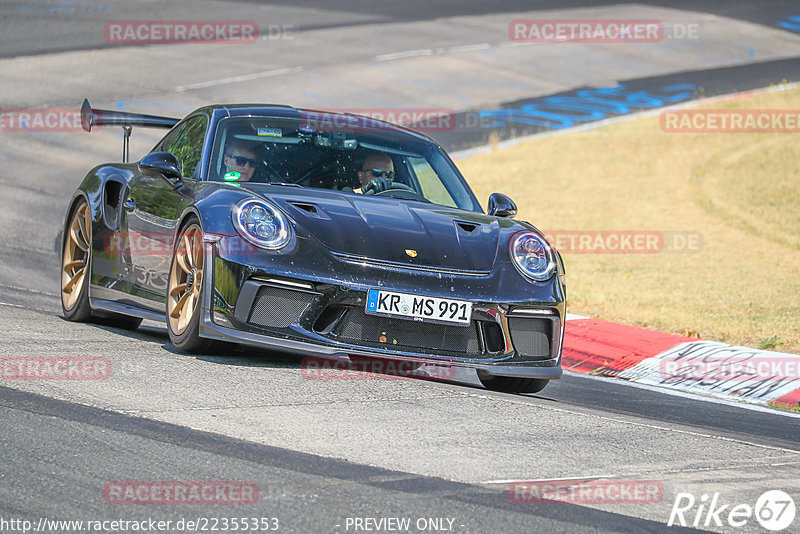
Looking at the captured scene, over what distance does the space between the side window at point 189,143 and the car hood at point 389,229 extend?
0.80m

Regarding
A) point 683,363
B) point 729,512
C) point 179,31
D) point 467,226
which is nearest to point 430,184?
point 467,226

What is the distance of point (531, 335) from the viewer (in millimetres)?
6055

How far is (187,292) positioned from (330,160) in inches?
50.8

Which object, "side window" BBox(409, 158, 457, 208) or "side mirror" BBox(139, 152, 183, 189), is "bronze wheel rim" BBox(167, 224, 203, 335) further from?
"side window" BBox(409, 158, 457, 208)

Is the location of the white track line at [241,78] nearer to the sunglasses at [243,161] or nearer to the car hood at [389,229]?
the sunglasses at [243,161]

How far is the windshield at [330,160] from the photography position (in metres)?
6.69

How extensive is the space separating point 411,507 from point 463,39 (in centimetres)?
2385

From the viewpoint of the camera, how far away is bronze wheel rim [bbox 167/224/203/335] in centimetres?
591

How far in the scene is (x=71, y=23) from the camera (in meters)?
24.8

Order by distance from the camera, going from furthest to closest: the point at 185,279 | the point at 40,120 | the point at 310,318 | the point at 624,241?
the point at 40,120 → the point at 624,241 → the point at 185,279 → the point at 310,318

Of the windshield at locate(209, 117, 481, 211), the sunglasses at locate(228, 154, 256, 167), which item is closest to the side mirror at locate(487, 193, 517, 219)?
the windshield at locate(209, 117, 481, 211)

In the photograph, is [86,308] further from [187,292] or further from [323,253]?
[323,253]

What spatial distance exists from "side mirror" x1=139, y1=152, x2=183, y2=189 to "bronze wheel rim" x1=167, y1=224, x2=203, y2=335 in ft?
1.48

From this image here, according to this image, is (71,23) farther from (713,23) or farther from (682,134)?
(713,23)
